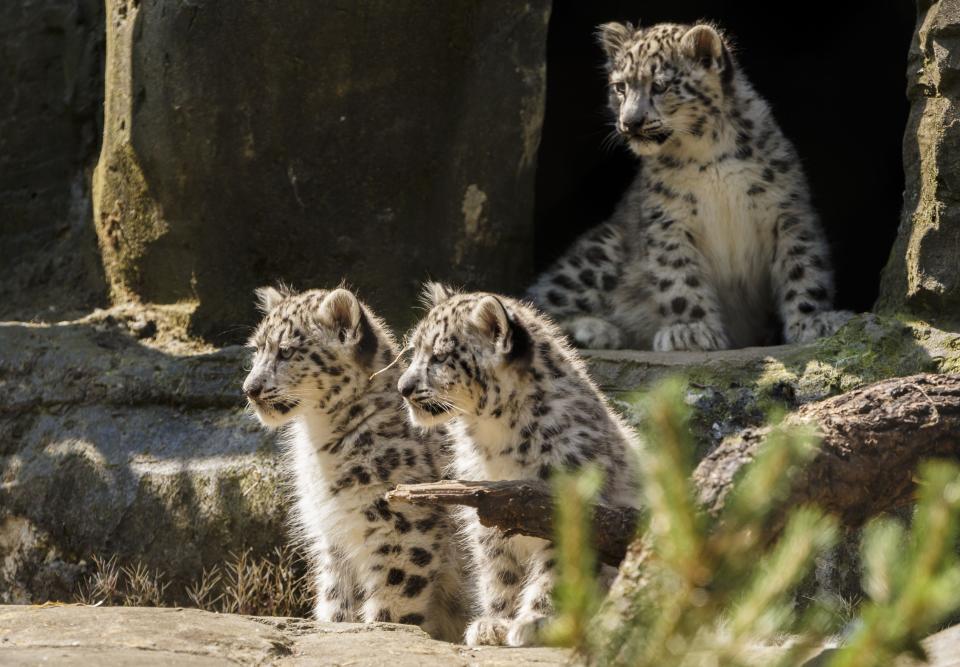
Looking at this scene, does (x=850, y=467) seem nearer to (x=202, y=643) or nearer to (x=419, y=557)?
(x=419, y=557)

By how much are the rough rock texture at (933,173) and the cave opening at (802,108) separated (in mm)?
3091

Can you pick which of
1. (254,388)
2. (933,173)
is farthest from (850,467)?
(933,173)

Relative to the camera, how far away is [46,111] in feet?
28.5

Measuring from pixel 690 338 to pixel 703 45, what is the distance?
1642 mm

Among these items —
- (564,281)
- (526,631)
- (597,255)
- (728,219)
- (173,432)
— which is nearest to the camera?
(526,631)

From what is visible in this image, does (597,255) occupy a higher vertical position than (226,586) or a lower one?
higher

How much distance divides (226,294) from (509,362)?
2635 mm

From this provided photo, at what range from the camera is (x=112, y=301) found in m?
8.01

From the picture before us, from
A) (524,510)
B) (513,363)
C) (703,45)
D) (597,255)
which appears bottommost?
(524,510)

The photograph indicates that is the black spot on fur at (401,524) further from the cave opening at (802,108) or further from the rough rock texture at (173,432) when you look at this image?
the cave opening at (802,108)

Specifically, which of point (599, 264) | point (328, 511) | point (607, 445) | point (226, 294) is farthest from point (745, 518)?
point (599, 264)

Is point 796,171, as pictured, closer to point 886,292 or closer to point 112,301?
point 886,292

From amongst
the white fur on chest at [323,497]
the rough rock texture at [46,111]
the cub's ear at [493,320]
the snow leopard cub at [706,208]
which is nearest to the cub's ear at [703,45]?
the snow leopard cub at [706,208]

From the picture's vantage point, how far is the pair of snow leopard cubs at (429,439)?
539cm
